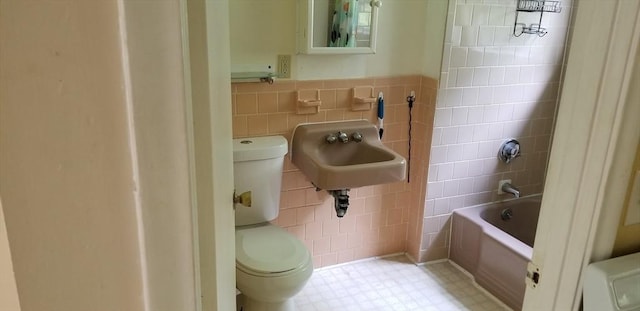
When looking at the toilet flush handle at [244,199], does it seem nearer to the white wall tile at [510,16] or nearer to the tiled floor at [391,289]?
the tiled floor at [391,289]

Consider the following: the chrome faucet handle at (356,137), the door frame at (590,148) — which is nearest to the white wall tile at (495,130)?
the chrome faucet handle at (356,137)

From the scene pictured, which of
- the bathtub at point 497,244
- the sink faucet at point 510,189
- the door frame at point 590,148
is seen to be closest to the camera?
the door frame at point 590,148

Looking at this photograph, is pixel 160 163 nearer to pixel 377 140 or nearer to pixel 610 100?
pixel 610 100

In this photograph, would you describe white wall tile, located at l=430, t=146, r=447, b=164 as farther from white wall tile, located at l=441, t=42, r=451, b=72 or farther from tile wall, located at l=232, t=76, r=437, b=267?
white wall tile, located at l=441, t=42, r=451, b=72

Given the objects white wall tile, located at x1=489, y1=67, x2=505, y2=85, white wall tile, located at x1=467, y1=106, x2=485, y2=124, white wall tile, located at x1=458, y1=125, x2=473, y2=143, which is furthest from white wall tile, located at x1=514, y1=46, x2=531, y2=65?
white wall tile, located at x1=458, y1=125, x2=473, y2=143

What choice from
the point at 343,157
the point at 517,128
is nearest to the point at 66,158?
the point at 343,157

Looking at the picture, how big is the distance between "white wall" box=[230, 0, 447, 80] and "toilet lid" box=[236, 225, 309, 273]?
0.79 meters

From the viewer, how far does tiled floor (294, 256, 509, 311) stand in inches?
92.6

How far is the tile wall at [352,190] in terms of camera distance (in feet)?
7.30

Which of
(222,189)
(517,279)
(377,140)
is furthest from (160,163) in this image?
(517,279)

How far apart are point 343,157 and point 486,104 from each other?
2.91ft

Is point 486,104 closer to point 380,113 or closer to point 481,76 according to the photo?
point 481,76

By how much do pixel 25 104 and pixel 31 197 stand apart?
0.10 metres

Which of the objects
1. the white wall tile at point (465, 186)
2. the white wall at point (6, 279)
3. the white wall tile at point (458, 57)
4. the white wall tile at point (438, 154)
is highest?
the white wall tile at point (458, 57)
